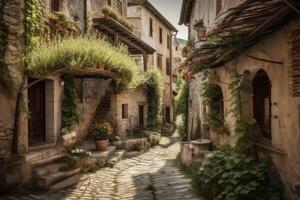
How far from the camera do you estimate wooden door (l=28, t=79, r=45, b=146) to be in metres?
9.99

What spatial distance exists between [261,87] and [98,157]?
6.49m

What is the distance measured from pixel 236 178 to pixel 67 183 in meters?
4.64

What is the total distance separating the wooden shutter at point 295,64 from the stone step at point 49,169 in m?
6.25

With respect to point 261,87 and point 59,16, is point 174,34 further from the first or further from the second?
point 261,87

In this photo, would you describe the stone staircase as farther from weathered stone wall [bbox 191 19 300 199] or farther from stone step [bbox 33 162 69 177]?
weathered stone wall [bbox 191 19 300 199]

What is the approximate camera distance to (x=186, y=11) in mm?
15883

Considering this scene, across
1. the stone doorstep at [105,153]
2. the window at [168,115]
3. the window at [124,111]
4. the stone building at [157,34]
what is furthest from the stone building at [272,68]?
the window at [168,115]

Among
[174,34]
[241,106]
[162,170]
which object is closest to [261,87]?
[241,106]

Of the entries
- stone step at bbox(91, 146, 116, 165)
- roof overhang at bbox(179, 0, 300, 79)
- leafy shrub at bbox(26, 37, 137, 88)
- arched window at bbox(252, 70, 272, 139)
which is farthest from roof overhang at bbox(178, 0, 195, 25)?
roof overhang at bbox(179, 0, 300, 79)

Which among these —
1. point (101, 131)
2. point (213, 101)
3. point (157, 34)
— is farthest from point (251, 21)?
point (157, 34)

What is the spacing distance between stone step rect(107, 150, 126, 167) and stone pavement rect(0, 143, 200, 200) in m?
0.18

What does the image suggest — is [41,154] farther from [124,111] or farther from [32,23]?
[124,111]

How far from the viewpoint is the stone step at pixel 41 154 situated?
837 centimetres

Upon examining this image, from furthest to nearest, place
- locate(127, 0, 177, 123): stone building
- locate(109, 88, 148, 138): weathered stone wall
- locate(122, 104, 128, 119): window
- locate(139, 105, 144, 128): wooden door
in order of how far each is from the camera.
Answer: locate(127, 0, 177, 123): stone building
locate(139, 105, 144, 128): wooden door
locate(122, 104, 128, 119): window
locate(109, 88, 148, 138): weathered stone wall
